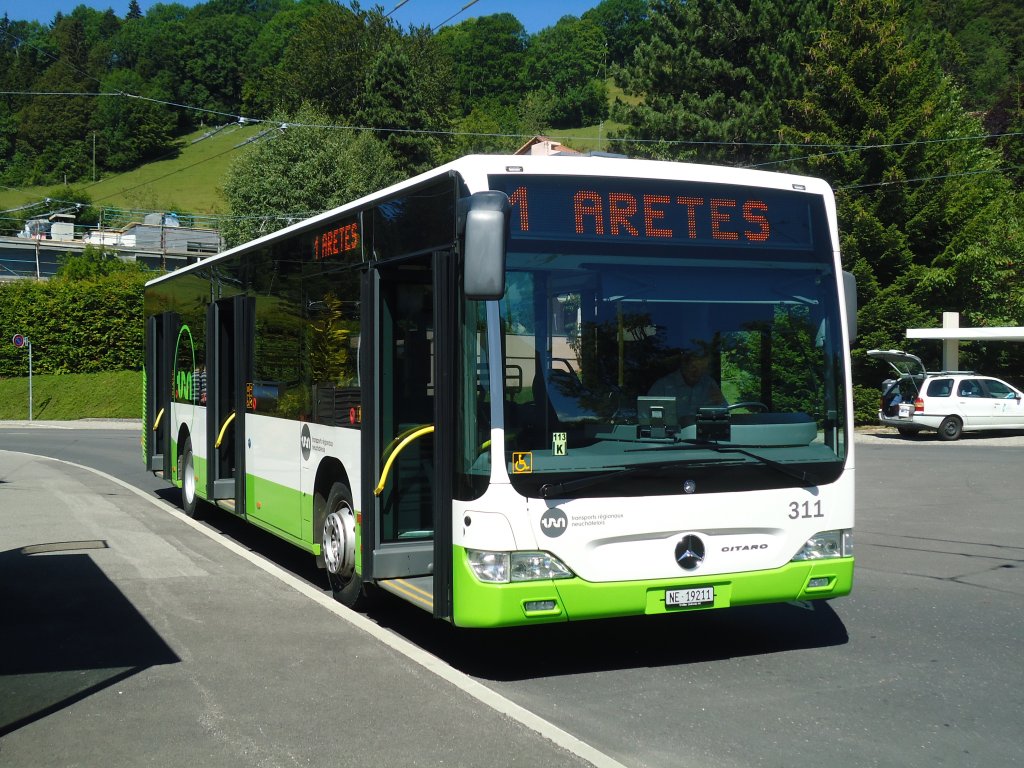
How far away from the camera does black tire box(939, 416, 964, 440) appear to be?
3067 centimetres

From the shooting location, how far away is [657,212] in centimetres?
704

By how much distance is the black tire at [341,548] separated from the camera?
859 centimetres

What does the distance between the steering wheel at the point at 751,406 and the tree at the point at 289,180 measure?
56.4 metres

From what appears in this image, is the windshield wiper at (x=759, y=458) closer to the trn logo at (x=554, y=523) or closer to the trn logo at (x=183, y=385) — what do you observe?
the trn logo at (x=554, y=523)

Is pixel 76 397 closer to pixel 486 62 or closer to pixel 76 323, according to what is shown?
pixel 76 323

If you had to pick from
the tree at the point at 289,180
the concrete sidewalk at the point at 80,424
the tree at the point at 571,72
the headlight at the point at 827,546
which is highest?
the tree at the point at 571,72

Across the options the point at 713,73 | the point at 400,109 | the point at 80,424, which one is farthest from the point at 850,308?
the point at 400,109

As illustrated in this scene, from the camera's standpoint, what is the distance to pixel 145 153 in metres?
121

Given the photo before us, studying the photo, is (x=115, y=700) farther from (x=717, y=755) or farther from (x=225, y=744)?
(x=717, y=755)

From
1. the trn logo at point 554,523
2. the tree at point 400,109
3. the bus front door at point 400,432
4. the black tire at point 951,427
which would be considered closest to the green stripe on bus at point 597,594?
the trn logo at point 554,523

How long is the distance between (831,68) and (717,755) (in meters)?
34.5

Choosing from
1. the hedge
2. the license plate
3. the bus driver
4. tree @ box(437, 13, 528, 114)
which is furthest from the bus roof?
tree @ box(437, 13, 528, 114)

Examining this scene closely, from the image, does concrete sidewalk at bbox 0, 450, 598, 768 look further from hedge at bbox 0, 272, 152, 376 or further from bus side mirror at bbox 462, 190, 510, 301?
hedge at bbox 0, 272, 152, 376

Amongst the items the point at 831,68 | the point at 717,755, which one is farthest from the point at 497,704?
the point at 831,68
